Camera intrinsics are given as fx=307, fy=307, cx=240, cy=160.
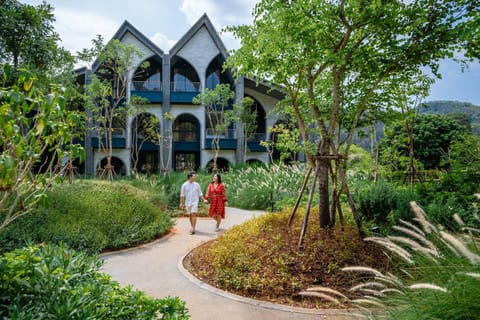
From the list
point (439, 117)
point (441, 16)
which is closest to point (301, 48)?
point (441, 16)

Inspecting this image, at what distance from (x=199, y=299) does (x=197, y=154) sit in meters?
23.7

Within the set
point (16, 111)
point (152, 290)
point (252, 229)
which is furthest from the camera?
point (252, 229)

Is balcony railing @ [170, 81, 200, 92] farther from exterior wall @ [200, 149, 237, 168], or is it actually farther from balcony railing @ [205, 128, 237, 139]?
exterior wall @ [200, 149, 237, 168]

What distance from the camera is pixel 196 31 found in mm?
25109

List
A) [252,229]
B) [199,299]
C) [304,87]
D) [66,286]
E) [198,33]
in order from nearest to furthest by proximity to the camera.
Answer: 1. [66,286]
2. [199,299]
3. [252,229]
4. [304,87]
5. [198,33]

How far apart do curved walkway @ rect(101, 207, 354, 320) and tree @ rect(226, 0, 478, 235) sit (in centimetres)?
260

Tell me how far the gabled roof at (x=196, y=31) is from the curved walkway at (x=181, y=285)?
20137mm

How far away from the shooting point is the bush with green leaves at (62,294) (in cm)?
204

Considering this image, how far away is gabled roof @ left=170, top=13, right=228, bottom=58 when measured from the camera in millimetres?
24733

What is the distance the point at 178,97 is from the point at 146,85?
334cm

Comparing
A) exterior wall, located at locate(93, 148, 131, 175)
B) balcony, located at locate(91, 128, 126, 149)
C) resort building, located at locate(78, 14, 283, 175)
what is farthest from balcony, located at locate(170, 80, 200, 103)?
exterior wall, located at locate(93, 148, 131, 175)

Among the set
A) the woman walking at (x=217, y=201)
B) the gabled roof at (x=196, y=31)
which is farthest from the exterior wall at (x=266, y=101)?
the woman walking at (x=217, y=201)

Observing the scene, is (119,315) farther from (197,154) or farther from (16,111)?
(197,154)

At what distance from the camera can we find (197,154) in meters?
27.8
